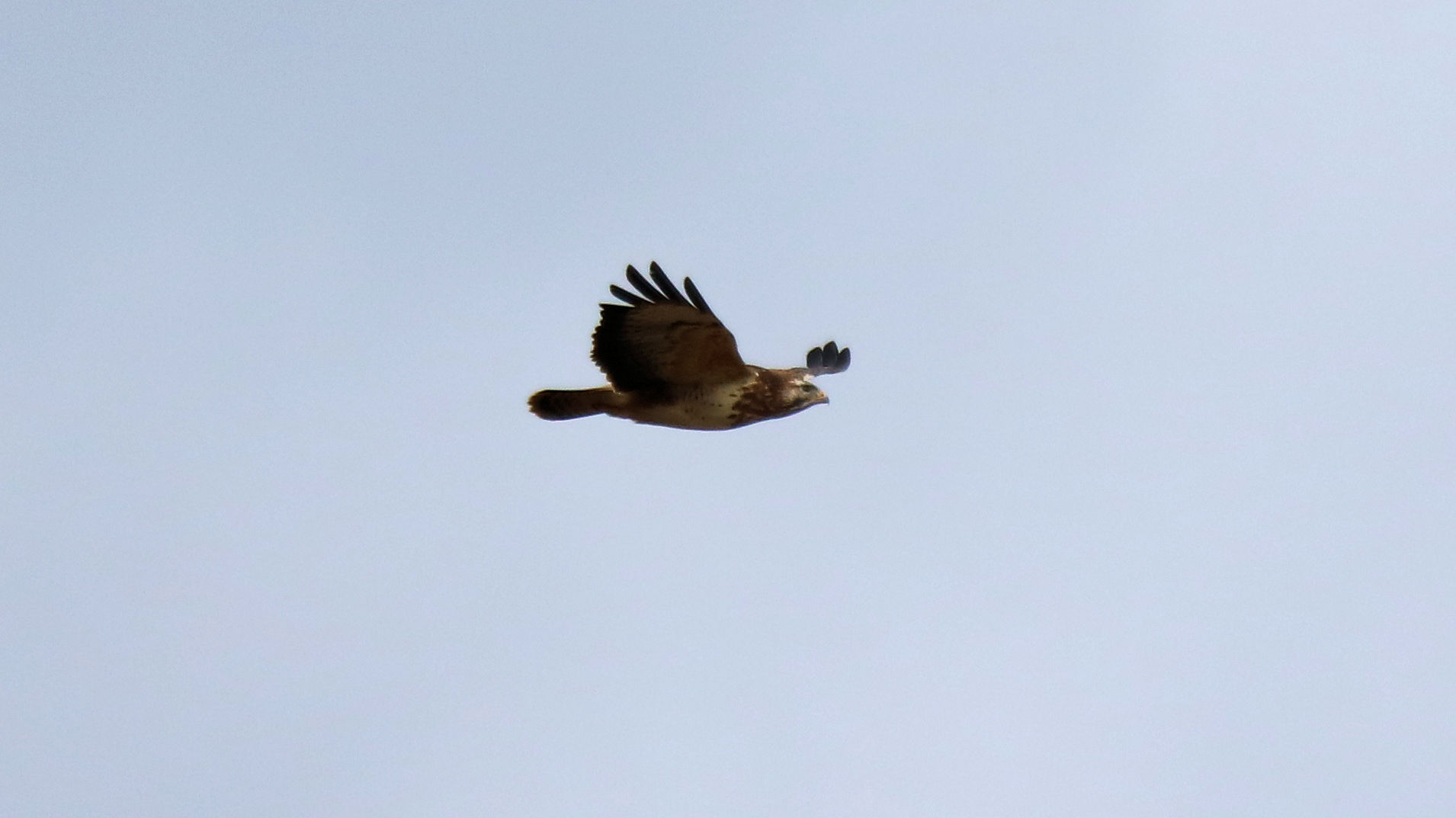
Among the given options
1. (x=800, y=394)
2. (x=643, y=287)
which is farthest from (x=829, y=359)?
(x=643, y=287)

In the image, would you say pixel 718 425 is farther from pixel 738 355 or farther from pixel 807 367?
pixel 807 367

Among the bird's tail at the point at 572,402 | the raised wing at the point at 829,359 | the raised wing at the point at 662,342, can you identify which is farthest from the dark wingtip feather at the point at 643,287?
the raised wing at the point at 829,359

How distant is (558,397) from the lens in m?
12.3

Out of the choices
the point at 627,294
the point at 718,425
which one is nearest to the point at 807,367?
the point at 718,425

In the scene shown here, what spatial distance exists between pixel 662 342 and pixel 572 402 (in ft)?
3.33

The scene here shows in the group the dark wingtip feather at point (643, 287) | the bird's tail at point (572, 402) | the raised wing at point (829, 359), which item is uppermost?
the raised wing at point (829, 359)

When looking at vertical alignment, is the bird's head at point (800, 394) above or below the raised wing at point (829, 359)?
below

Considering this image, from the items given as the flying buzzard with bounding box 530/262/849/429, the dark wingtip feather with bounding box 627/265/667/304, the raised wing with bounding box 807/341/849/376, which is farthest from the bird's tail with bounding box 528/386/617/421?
the raised wing with bounding box 807/341/849/376

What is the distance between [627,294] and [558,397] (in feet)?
4.20

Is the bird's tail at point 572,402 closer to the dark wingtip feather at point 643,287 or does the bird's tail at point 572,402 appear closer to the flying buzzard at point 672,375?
the flying buzzard at point 672,375

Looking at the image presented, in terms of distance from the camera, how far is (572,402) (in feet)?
40.2

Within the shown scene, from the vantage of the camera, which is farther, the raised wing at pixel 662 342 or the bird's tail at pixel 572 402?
the bird's tail at pixel 572 402

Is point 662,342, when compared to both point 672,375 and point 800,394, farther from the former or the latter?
point 800,394

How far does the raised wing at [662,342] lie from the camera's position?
11367mm
